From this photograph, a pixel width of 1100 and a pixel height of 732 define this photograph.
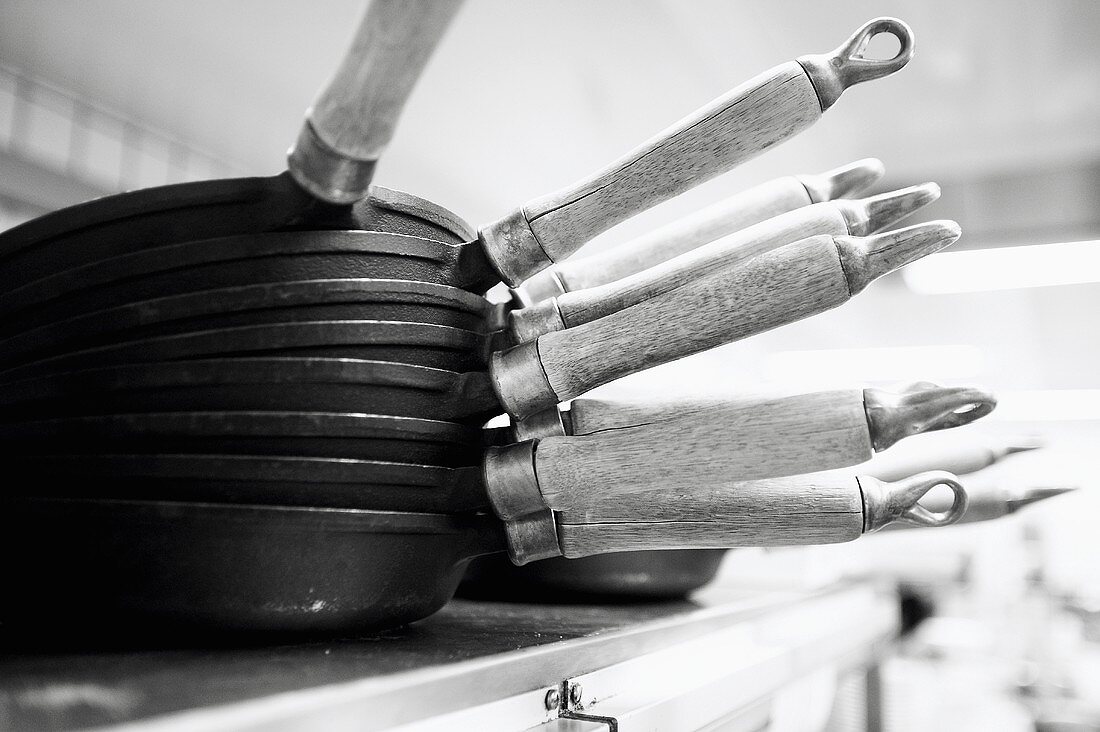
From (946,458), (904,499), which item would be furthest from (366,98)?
(946,458)

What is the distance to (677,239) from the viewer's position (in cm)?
35

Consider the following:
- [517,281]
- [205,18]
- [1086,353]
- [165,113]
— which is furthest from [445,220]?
[1086,353]

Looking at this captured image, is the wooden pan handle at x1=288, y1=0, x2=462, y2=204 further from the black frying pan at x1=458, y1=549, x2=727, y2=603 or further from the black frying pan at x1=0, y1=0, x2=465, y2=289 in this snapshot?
the black frying pan at x1=458, y1=549, x2=727, y2=603

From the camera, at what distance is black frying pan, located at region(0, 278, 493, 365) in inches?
9.6

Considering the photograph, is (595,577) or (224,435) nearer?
(224,435)

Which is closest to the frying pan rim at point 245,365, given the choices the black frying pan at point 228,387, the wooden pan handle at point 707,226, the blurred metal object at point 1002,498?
the black frying pan at point 228,387

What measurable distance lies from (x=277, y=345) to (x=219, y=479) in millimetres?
43

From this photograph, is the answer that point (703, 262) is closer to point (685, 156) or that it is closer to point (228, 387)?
point (685, 156)

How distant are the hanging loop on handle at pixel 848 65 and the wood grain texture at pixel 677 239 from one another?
6 centimetres

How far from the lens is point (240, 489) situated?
0.78 ft

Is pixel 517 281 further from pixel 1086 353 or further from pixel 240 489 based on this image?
pixel 1086 353

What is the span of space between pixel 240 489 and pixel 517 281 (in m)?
0.12

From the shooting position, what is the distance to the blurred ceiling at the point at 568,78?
5.56ft

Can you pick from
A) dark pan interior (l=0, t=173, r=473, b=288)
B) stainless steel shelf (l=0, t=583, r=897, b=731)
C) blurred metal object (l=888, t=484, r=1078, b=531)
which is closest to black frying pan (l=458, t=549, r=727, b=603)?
stainless steel shelf (l=0, t=583, r=897, b=731)
